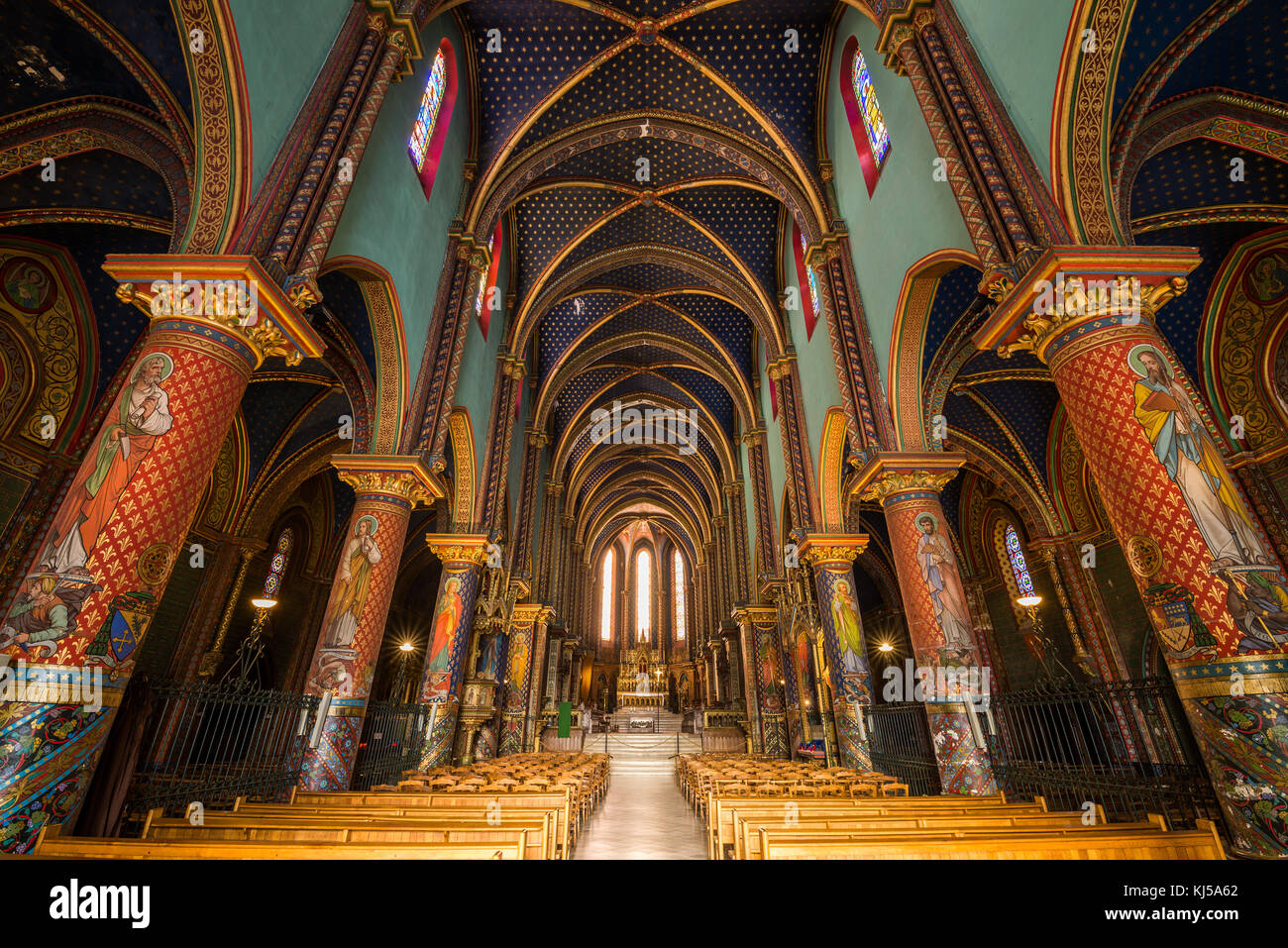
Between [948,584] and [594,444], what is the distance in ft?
74.6

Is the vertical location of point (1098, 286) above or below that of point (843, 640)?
above

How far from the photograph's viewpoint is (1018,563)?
16.1 metres

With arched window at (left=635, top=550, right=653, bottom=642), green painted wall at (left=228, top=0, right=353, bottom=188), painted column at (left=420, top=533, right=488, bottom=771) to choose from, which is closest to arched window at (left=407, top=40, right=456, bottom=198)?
green painted wall at (left=228, top=0, right=353, bottom=188)

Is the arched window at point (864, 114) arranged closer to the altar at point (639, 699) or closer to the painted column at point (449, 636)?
the painted column at point (449, 636)

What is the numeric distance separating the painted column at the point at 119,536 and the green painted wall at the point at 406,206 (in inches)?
104

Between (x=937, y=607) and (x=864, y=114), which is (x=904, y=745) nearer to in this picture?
(x=937, y=607)

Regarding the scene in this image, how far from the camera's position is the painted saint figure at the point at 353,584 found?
787cm

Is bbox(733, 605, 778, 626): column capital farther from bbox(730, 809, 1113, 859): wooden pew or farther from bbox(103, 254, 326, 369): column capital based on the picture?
bbox(103, 254, 326, 369): column capital

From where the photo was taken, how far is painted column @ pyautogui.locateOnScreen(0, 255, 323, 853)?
377 cm

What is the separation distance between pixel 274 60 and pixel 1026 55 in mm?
8007

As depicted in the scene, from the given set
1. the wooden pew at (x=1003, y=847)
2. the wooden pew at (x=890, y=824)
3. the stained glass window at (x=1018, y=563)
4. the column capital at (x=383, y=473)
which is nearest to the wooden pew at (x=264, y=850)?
the wooden pew at (x=1003, y=847)

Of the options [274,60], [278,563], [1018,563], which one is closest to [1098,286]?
[274,60]

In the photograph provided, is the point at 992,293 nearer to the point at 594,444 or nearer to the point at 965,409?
the point at 965,409

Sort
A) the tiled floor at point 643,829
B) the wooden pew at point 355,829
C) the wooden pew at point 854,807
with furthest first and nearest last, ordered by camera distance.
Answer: the tiled floor at point 643,829, the wooden pew at point 854,807, the wooden pew at point 355,829
